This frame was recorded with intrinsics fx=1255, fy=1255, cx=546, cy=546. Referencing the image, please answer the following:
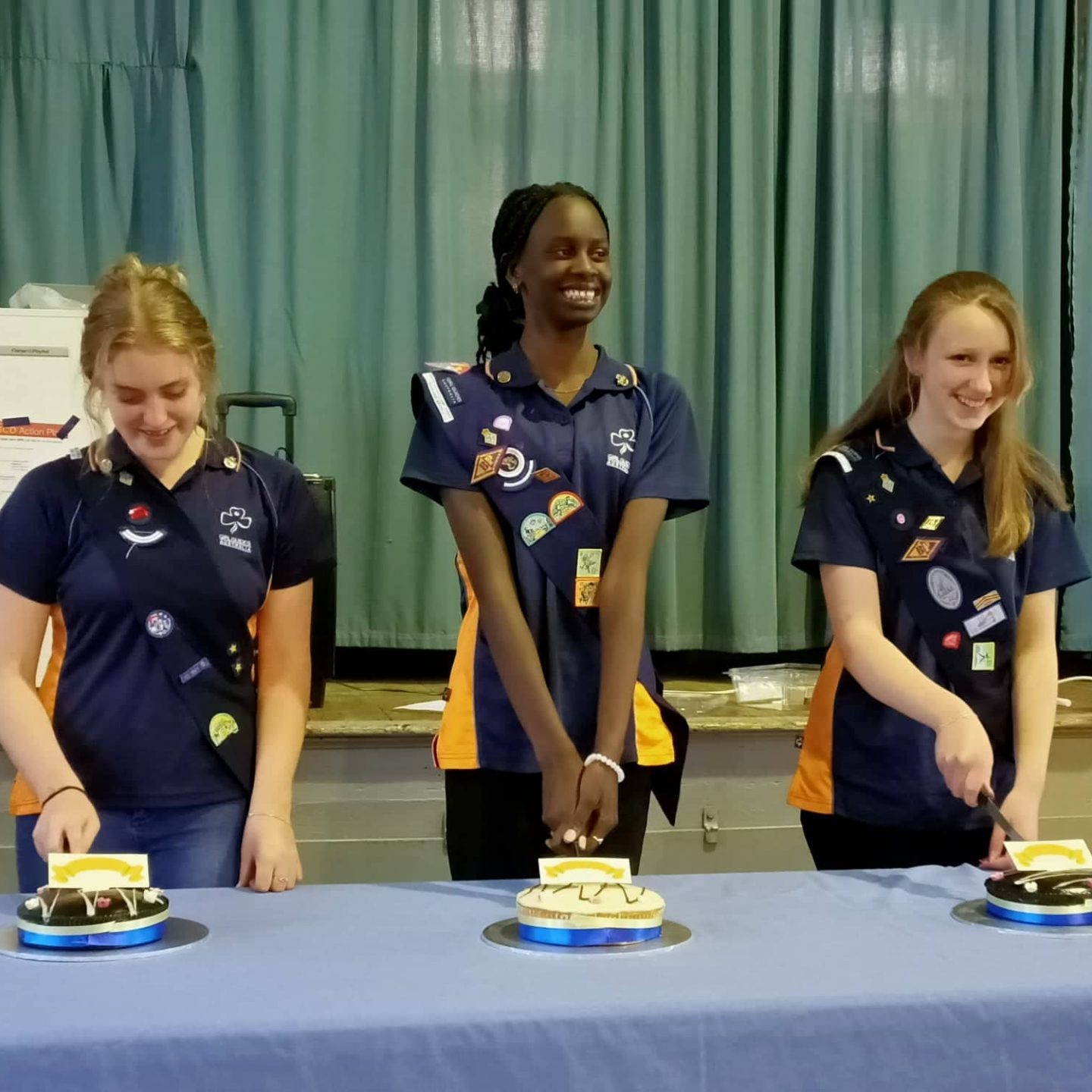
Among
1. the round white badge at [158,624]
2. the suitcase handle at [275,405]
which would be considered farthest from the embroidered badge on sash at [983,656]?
the suitcase handle at [275,405]

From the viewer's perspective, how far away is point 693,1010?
87 cm

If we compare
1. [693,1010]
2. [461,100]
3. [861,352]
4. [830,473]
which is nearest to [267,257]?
[461,100]

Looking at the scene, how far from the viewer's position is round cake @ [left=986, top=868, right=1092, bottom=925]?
3.47 ft

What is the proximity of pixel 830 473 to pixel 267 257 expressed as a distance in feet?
5.19

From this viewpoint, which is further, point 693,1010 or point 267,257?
point 267,257

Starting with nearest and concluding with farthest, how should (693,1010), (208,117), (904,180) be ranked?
(693,1010) → (208,117) → (904,180)

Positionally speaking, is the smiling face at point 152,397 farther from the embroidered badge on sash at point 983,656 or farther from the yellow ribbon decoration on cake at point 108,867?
the embroidered badge on sash at point 983,656

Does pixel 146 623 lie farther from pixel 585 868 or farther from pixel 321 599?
pixel 321 599

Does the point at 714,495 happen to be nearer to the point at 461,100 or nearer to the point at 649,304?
the point at 649,304

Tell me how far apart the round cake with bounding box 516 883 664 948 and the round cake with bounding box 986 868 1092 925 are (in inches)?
12.0

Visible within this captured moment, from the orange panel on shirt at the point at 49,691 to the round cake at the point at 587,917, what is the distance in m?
0.58

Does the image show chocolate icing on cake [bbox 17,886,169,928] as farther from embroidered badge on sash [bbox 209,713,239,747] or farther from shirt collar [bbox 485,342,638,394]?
shirt collar [bbox 485,342,638,394]

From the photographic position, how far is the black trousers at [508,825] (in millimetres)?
1465

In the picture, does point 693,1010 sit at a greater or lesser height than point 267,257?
lesser
